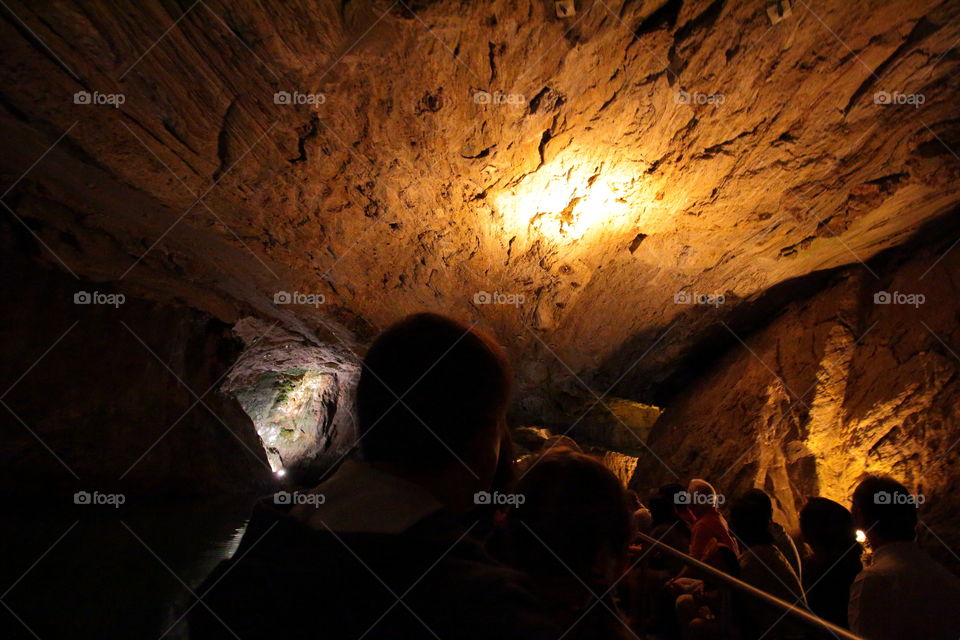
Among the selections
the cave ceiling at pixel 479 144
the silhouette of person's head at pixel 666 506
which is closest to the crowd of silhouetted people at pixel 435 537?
the silhouette of person's head at pixel 666 506

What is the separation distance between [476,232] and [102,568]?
4.35m

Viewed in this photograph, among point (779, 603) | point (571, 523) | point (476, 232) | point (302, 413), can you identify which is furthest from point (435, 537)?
point (302, 413)

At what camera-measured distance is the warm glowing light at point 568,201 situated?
3951 millimetres

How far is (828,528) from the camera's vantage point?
2504 millimetres

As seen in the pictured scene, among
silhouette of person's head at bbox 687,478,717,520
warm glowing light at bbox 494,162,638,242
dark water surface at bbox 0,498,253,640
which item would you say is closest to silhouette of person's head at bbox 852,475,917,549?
silhouette of person's head at bbox 687,478,717,520

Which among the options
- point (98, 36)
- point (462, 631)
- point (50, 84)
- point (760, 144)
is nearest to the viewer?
point (462, 631)

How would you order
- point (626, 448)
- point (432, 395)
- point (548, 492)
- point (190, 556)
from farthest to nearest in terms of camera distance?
point (626, 448) → point (190, 556) → point (548, 492) → point (432, 395)

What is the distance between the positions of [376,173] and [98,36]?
6.24 ft

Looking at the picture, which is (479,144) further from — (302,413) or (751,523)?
(302,413)

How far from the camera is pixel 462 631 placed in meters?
0.59

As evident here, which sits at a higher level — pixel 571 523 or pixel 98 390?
pixel 98 390

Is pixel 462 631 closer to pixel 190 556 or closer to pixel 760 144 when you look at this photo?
pixel 760 144

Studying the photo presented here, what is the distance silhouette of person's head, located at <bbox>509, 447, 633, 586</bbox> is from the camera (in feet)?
4.44

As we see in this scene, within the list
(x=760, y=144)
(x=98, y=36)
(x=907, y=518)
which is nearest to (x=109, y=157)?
(x=98, y=36)
